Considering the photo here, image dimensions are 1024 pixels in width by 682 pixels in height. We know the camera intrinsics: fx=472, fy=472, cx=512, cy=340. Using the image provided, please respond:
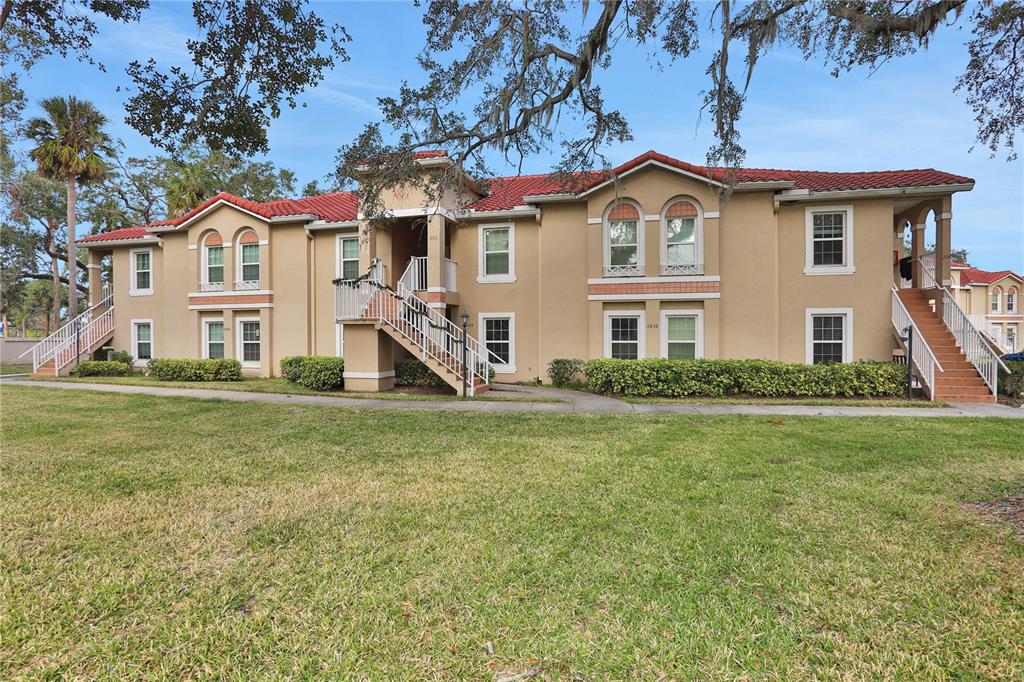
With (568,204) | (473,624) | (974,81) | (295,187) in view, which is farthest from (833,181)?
(295,187)

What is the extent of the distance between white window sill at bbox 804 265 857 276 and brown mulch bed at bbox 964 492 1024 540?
971 centimetres

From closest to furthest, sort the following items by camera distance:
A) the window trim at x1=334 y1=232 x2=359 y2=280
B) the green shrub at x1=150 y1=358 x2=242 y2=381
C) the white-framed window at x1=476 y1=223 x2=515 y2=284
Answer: the white-framed window at x1=476 y1=223 x2=515 y2=284, the green shrub at x1=150 y1=358 x2=242 y2=381, the window trim at x1=334 y1=232 x2=359 y2=280

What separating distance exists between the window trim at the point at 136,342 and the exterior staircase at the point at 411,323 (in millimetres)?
10236

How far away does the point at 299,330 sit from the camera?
645 inches

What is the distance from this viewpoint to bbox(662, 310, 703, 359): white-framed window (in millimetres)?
13648

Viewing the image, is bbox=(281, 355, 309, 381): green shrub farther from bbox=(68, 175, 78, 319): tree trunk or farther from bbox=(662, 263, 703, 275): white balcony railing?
bbox=(68, 175, 78, 319): tree trunk

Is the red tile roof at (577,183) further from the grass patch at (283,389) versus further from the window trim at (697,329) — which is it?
the grass patch at (283,389)

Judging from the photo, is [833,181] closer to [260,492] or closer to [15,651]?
[260,492]

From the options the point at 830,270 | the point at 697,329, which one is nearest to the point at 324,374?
the point at 697,329

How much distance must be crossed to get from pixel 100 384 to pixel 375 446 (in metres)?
13.0

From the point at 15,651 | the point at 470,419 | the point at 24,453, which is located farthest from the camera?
the point at 470,419

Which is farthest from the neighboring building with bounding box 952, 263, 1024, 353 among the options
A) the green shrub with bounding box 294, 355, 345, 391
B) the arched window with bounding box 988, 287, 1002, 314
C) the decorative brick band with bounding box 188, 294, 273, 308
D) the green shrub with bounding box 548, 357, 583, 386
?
the decorative brick band with bounding box 188, 294, 273, 308

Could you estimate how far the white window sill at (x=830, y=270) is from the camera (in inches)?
Result: 511

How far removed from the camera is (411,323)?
12852mm
